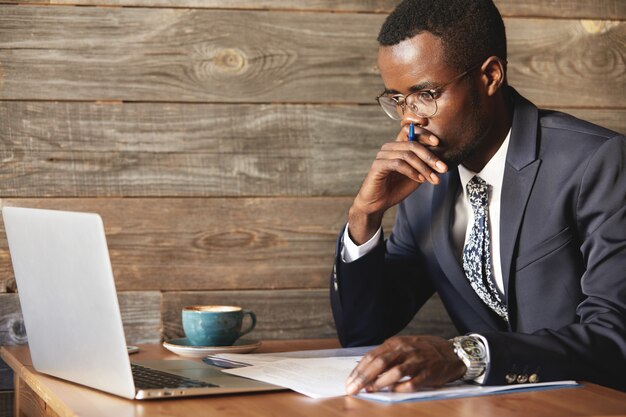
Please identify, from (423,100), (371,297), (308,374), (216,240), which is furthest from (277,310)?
(308,374)

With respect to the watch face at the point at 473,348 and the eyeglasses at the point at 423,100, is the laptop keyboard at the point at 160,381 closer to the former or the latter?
the watch face at the point at 473,348

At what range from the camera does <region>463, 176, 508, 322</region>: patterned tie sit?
1.68m

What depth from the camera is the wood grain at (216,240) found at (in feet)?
6.39

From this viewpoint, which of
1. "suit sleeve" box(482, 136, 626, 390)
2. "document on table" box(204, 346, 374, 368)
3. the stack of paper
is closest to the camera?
the stack of paper

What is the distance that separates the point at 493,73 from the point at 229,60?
62cm

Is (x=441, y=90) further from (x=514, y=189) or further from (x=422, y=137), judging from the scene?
(x=514, y=189)

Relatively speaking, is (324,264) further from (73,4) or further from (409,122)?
(73,4)

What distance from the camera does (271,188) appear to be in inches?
79.0

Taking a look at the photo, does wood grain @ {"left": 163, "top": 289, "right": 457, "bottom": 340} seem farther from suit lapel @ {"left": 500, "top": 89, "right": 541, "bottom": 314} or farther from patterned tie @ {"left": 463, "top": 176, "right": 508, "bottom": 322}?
suit lapel @ {"left": 500, "top": 89, "right": 541, "bottom": 314}

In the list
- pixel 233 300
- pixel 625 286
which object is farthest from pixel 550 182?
pixel 233 300

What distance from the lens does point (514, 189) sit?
161cm

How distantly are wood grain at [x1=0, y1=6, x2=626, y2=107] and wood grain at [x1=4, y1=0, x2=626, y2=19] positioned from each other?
15 mm

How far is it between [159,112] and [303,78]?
34 cm

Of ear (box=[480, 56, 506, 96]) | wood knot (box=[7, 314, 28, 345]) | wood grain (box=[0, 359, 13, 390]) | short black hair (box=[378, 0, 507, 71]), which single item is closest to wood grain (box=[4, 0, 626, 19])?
short black hair (box=[378, 0, 507, 71])
